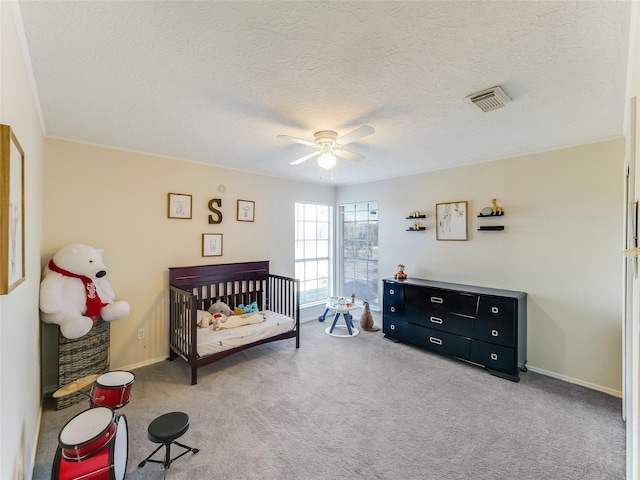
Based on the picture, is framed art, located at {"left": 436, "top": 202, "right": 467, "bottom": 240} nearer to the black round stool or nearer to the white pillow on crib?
the white pillow on crib

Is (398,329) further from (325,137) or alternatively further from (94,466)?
(94,466)

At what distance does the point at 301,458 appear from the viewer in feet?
6.34

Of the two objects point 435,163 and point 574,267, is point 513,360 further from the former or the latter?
point 435,163

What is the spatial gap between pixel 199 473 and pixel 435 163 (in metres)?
3.84

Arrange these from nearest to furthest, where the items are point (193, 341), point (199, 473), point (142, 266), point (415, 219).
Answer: point (199, 473) → point (193, 341) → point (142, 266) → point (415, 219)

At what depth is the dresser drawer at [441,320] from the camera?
3.32m

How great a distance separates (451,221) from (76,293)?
4226 millimetres

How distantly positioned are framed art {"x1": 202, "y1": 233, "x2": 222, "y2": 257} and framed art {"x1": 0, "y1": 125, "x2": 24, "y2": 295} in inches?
92.4

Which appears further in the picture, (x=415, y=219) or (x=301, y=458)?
(x=415, y=219)

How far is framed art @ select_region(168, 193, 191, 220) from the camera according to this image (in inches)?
137

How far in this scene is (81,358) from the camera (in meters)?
2.59

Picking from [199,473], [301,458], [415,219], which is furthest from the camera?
[415,219]

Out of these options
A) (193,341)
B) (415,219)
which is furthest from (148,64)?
(415,219)

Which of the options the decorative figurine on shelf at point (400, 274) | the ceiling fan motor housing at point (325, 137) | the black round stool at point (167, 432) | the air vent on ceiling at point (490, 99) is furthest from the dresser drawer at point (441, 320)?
the black round stool at point (167, 432)
